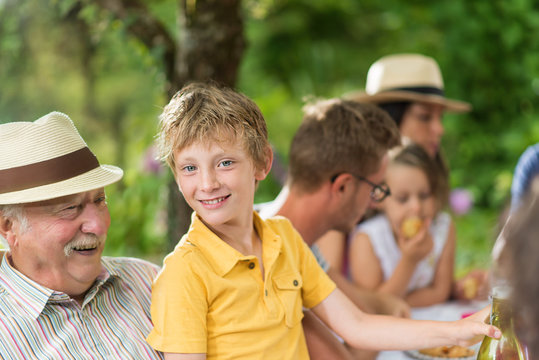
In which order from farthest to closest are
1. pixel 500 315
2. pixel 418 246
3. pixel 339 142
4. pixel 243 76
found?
pixel 243 76 < pixel 418 246 < pixel 339 142 < pixel 500 315

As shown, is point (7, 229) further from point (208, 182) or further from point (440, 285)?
point (440, 285)

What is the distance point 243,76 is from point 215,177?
272 inches

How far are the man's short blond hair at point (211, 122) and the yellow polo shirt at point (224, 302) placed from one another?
0.24m

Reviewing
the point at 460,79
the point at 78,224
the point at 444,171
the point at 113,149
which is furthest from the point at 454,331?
the point at 113,149

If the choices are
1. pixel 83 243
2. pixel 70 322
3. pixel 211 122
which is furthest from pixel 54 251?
pixel 211 122

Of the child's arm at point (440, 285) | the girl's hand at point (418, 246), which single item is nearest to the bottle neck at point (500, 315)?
the girl's hand at point (418, 246)

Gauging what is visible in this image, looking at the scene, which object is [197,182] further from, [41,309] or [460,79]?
[460,79]

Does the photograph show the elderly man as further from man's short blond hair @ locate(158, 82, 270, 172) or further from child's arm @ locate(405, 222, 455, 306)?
child's arm @ locate(405, 222, 455, 306)

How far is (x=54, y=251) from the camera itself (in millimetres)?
1664

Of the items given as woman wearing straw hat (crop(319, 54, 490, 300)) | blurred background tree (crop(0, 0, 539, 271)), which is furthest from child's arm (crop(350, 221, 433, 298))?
blurred background tree (crop(0, 0, 539, 271))

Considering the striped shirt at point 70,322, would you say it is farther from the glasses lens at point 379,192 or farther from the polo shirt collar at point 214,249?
the glasses lens at point 379,192

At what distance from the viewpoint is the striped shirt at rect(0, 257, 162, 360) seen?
161 centimetres

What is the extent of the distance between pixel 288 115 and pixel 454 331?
5.07m

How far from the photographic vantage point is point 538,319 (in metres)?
0.94
